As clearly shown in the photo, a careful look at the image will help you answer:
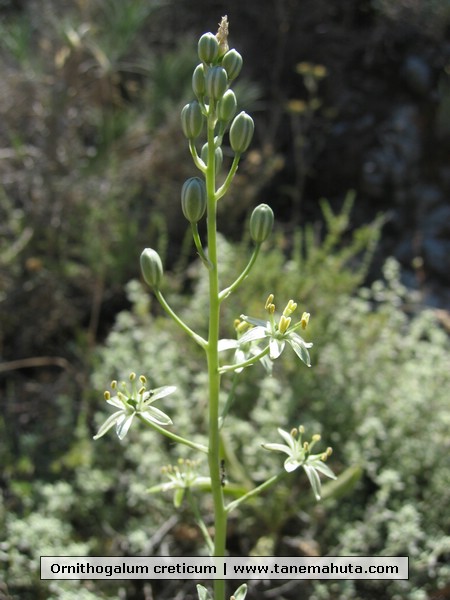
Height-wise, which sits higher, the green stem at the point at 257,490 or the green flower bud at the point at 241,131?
the green flower bud at the point at 241,131

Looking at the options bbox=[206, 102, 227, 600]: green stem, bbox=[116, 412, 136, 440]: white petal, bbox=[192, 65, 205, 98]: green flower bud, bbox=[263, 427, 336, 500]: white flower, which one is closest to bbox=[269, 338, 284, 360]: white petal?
bbox=[206, 102, 227, 600]: green stem

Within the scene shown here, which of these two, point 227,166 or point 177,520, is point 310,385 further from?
point 227,166

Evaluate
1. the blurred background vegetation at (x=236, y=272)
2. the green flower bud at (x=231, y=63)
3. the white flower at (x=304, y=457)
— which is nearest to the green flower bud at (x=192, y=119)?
the green flower bud at (x=231, y=63)

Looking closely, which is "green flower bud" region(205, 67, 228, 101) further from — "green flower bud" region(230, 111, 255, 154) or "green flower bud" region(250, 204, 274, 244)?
"green flower bud" region(250, 204, 274, 244)
